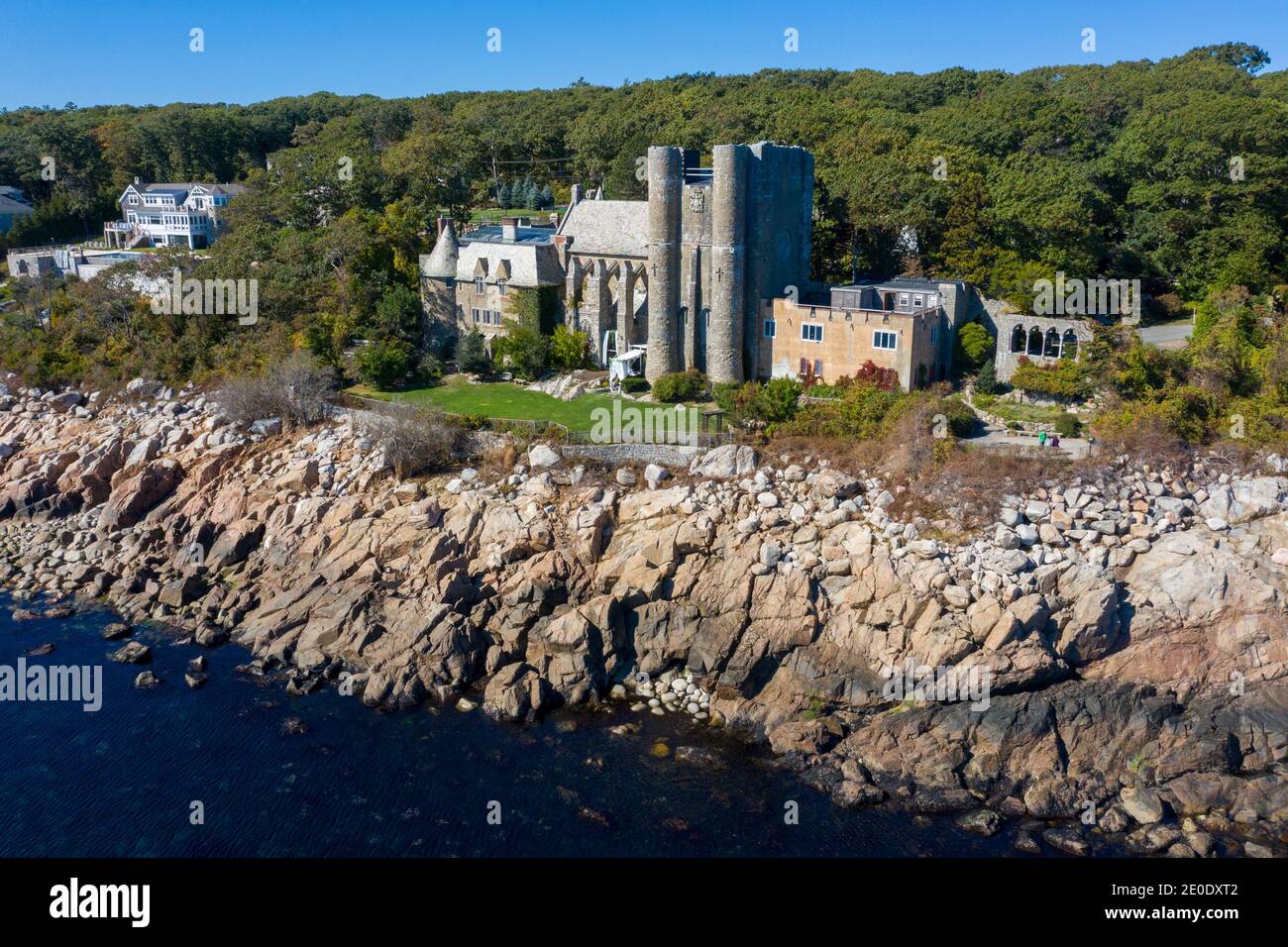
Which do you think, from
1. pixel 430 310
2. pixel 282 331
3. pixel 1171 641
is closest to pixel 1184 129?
pixel 1171 641

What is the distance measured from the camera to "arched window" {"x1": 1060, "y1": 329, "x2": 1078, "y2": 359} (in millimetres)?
43250

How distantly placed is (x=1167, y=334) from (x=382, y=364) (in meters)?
38.2

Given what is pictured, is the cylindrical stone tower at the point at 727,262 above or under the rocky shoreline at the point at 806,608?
above

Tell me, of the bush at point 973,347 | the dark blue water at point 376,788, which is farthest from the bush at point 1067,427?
the dark blue water at point 376,788

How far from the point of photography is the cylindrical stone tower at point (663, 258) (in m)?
44.8

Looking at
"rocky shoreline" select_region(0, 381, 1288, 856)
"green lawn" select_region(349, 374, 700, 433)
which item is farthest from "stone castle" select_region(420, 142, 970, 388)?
"rocky shoreline" select_region(0, 381, 1288, 856)

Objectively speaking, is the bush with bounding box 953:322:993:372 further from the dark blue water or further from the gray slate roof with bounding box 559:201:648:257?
the dark blue water

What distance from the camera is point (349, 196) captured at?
6531cm

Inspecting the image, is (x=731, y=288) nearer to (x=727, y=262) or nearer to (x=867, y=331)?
(x=727, y=262)

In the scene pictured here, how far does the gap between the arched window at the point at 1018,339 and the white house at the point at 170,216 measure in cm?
6012

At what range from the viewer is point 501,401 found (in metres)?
46.7

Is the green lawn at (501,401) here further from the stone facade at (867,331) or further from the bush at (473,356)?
the stone facade at (867,331)

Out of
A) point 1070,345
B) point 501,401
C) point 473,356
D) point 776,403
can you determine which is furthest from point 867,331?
point 473,356

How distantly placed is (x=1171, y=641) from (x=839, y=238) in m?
30.6
